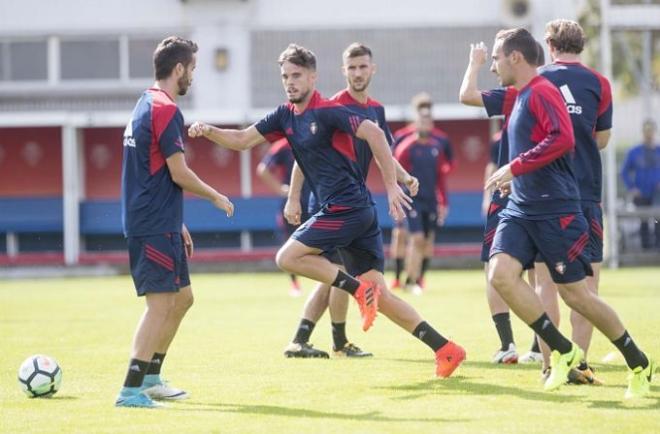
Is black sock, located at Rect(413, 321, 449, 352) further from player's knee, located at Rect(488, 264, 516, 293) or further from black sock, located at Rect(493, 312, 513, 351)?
black sock, located at Rect(493, 312, 513, 351)

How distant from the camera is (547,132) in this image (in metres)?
7.80

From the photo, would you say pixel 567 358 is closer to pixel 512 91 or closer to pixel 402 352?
pixel 512 91

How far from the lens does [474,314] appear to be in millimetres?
14156

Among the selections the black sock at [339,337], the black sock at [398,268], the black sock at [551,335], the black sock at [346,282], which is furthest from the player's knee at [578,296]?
the black sock at [398,268]

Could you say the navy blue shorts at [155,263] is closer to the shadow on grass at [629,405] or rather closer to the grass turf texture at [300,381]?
the grass turf texture at [300,381]

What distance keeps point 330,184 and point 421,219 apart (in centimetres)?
896

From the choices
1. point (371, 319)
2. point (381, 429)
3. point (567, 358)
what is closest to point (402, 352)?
point (371, 319)

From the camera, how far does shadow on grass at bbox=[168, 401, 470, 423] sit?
7.18 m

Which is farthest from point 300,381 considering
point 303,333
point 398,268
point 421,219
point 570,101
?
point 398,268

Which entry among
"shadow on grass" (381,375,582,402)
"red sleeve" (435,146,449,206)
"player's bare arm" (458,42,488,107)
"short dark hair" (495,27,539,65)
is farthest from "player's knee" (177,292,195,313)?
"red sleeve" (435,146,449,206)

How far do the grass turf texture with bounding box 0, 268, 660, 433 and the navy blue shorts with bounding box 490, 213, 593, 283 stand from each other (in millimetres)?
778

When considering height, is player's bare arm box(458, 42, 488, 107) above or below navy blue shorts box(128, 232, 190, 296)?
above

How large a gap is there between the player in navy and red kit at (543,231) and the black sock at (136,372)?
221 centimetres

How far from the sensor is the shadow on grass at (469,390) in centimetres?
787
